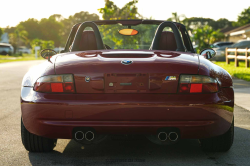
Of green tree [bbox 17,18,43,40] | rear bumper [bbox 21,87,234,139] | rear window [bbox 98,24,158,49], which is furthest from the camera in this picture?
green tree [bbox 17,18,43,40]

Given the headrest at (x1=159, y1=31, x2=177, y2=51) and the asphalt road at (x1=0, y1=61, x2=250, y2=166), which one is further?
the headrest at (x1=159, y1=31, x2=177, y2=51)

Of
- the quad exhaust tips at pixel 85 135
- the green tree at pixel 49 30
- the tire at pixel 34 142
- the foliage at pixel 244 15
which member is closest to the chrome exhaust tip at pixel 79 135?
the quad exhaust tips at pixel 85 135

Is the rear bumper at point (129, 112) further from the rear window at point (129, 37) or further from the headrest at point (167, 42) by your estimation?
the rear window at point (129, 37)

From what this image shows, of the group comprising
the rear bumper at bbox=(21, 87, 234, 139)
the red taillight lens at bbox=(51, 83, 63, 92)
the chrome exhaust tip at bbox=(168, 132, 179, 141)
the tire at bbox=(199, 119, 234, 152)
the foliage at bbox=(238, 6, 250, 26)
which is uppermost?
the foliage at bbox=(238, 6, 250, 26)

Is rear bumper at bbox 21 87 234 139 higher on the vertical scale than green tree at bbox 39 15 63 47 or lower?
lower

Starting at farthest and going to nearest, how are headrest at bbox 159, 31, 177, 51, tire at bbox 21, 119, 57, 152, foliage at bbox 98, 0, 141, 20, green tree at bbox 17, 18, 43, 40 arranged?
green tree at bbox 17, 18, 43, 40, foliage at bbox 98, 0, 141, 20, headrest at bbox 159, 31, 177, 51, tire at bbox 21, 119, 57, 152

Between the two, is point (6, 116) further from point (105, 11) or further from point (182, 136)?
point (105, 11)

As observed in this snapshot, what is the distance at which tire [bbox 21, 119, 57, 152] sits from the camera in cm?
395

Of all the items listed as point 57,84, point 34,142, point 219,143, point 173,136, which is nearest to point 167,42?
point 219,143

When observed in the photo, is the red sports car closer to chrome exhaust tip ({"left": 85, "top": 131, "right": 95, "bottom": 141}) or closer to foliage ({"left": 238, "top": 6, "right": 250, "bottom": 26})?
chrome exhaust tip ({"left": 85, "top": 131, "right": 95, "bottom": 141})

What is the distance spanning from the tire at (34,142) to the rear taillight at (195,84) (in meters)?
1.47

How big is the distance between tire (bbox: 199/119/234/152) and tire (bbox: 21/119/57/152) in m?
1.56

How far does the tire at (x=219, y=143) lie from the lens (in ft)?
13.1

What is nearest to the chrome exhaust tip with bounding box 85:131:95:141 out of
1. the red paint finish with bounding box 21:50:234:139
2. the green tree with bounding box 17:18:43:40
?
the red paint finish with bounding box 21:50:234:139
